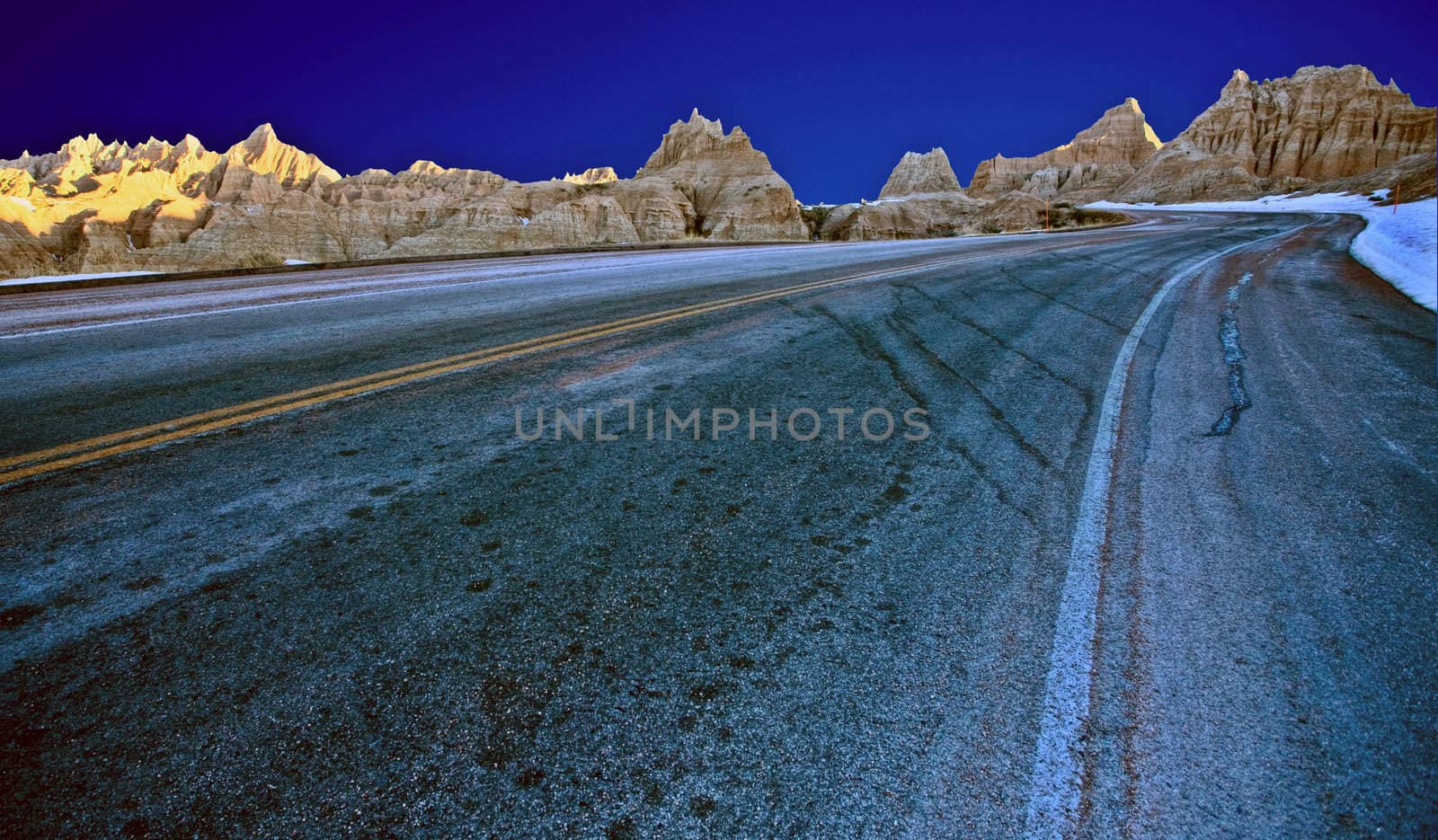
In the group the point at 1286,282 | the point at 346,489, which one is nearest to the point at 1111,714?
the point at 346,489

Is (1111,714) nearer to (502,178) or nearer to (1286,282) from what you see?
(1286,282)

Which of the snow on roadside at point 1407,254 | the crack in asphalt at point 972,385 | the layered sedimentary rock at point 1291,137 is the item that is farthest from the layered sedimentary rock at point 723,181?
the layered sedimentary rock at point 1291,137

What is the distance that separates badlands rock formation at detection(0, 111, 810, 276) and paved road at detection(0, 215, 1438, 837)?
158 ft

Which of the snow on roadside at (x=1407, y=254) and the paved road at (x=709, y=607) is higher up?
the snow on roadside at (x=1407, y=254)

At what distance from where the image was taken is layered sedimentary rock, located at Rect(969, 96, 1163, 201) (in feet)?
388

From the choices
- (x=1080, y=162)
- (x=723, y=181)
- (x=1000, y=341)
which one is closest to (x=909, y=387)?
(x=1000, y=341)

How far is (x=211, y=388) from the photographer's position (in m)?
4.29

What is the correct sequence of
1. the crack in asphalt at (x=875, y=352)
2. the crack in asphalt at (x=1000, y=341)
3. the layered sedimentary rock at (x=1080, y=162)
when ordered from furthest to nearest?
1. the layered sedimentary rock at (x=1080, y=162)
2. the crack in asphalt at (x=1000, y=341)
3. the crack in asphalt at (x=875, y=352)

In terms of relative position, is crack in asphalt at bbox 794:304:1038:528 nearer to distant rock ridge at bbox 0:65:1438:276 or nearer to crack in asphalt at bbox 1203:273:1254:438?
crack in asphalt at bbox 1203:273:1254:438

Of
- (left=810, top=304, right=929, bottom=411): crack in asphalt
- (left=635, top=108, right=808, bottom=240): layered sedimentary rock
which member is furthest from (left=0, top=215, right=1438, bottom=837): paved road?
(left=635, top=108, right=808, bottom=240): layered sedimentary rock

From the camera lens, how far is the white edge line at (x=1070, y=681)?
1.47 metres

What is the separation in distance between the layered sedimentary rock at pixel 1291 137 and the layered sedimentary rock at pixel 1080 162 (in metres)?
15.7

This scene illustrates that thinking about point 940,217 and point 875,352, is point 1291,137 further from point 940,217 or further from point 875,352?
point 875,352

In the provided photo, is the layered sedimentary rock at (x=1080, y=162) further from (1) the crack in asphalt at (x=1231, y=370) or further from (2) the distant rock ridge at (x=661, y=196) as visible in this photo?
(1) the crack in asphalt at (x=1231, y=370)
